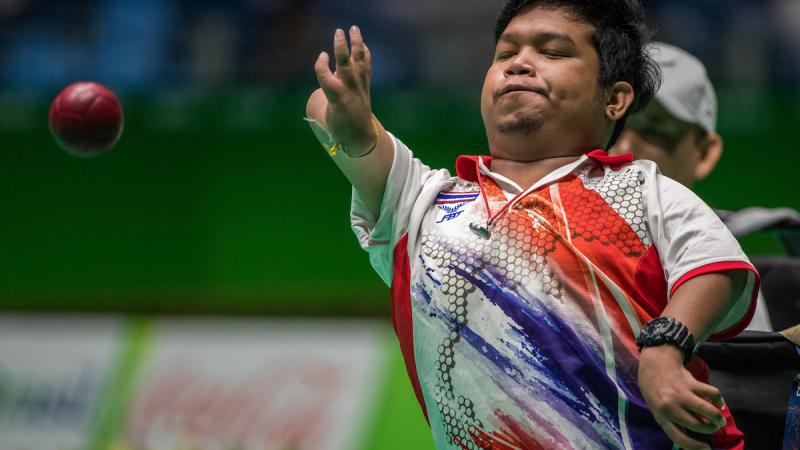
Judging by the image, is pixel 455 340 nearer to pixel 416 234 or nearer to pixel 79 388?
pixel 416 234

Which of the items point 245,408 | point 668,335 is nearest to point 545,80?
point 668,335

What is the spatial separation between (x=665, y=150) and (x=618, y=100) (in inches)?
43.0

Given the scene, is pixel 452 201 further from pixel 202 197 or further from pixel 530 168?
pixel 202 197

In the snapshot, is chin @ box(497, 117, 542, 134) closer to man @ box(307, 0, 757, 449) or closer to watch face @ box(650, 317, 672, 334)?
man @ box(307, 0, 757, 449)

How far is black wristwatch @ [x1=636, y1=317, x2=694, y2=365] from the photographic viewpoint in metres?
2.06

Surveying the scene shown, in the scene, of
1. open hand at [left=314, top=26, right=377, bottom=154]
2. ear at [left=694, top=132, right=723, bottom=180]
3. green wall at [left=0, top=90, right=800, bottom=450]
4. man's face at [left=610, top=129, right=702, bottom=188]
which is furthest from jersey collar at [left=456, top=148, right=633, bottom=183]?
green wall at [left=0, top=90, right=800, bottom=450]

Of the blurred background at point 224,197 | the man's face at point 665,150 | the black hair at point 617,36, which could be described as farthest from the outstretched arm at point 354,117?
the blurred background at point 224,197

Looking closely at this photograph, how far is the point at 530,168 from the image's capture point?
249 centimetres

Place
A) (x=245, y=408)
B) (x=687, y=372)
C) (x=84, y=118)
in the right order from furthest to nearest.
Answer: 1. (x=245, y=408)
2. (x=84, y=118)
3. (x=687, y=372)

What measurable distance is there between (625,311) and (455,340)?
352 mm

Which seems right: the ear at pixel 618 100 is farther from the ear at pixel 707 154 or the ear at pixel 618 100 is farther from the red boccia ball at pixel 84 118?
the red boccia ball at pixel 84 118

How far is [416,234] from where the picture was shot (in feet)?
8.05

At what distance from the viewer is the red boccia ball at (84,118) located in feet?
10.5

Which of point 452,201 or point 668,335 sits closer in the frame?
point 668,335
